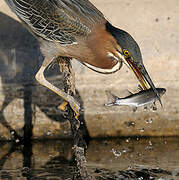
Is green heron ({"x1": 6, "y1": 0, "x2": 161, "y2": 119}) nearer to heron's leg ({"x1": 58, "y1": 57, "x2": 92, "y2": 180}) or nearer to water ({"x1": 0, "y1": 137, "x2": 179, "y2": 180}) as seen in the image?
heron's leg ({"x1": 58, "y1": 57, "x2": 92, "y2": 180})

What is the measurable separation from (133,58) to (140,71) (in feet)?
0.43

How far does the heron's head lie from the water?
37.9 inches

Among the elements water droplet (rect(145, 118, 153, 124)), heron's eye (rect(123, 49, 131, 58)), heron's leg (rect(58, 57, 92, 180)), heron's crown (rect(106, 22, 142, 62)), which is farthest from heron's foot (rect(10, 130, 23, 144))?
heron's eye (rect(123, 49, 131, 58))

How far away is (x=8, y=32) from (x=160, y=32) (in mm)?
1842

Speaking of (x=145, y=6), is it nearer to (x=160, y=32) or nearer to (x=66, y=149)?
(x=160, y=32)

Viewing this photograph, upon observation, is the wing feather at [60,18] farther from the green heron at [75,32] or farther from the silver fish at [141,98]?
the silver fish at [141,98]

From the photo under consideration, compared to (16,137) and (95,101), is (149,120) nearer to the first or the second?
(95,101)

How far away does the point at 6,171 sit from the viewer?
5676 millimetres

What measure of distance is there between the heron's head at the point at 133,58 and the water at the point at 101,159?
0.96 metres

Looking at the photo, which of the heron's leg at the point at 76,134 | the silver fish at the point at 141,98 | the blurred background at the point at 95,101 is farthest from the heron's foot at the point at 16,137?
the silver fish at the point at 141,98

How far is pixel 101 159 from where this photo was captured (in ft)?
19.8

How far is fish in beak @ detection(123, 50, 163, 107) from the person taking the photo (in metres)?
5.06

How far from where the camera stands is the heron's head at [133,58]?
16.6ft

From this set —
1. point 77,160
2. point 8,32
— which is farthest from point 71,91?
point 8,32
